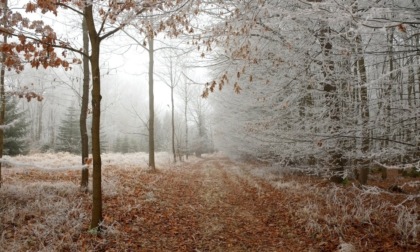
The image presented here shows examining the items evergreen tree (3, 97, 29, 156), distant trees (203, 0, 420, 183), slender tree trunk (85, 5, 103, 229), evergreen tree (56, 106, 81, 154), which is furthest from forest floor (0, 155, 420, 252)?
evergreen tree (56, 106, 81, 154)

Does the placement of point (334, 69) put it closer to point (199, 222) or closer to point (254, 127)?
point (254, 127)

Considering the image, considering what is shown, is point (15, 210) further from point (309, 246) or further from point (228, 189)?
point (228, 189)

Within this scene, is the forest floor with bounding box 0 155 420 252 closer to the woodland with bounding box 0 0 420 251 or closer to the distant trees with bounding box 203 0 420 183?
the woodland with bounding box 0 0 420 251

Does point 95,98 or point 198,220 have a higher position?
point 95,98

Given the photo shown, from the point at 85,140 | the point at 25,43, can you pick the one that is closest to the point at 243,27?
the point at 25,43

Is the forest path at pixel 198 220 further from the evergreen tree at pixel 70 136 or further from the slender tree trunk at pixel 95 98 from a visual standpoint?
the evergreen tree at pixel 70 136

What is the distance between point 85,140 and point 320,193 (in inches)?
273

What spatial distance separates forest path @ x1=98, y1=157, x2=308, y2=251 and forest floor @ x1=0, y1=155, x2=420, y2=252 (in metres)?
0.02

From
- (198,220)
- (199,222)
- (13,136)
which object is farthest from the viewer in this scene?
(13,136)

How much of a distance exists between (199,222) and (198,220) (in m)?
0.15

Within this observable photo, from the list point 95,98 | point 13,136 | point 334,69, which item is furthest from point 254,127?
point 13,136

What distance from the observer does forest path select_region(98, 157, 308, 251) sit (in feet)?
17.6

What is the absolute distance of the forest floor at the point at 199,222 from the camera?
5.07 meters

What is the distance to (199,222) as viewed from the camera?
666 cm
